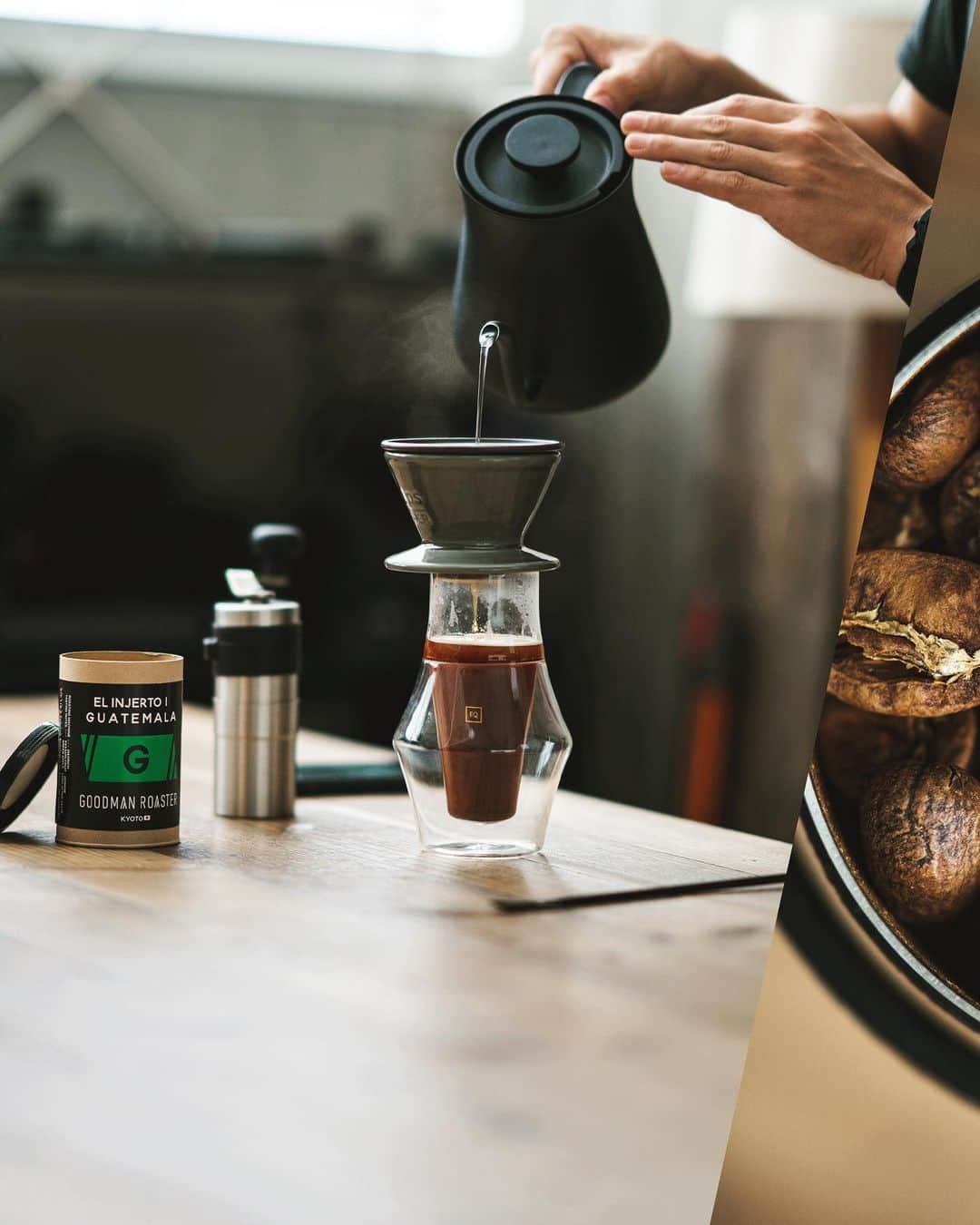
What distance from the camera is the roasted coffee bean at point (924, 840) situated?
767 mm

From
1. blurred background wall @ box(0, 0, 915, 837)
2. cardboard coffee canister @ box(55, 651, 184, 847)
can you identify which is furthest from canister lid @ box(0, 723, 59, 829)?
blurred background wall @ box(0, 0, 915, 837)

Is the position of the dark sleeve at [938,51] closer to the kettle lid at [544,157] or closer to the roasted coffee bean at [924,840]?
the kettle lid at [544,157]

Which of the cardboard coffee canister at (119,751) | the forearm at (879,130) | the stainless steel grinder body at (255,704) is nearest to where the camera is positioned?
the cardboard coffee canister at (119,751)

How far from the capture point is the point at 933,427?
2.70 feet

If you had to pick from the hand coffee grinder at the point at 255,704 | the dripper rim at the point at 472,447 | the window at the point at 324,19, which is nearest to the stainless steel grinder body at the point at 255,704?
the hand coffee grinder at the point at 255,704

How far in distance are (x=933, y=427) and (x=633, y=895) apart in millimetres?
362

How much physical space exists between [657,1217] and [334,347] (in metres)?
2.58

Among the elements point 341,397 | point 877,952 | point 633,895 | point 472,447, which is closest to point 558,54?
point 472,447

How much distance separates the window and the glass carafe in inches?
88.7

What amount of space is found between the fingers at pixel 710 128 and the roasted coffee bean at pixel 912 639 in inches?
15.9

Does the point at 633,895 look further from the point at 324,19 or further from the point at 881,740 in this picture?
the point at 324,19

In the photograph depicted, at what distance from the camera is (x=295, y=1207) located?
63cm

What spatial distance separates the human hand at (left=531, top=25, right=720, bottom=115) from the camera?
4.27ft

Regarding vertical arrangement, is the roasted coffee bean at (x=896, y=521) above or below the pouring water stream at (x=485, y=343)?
below
